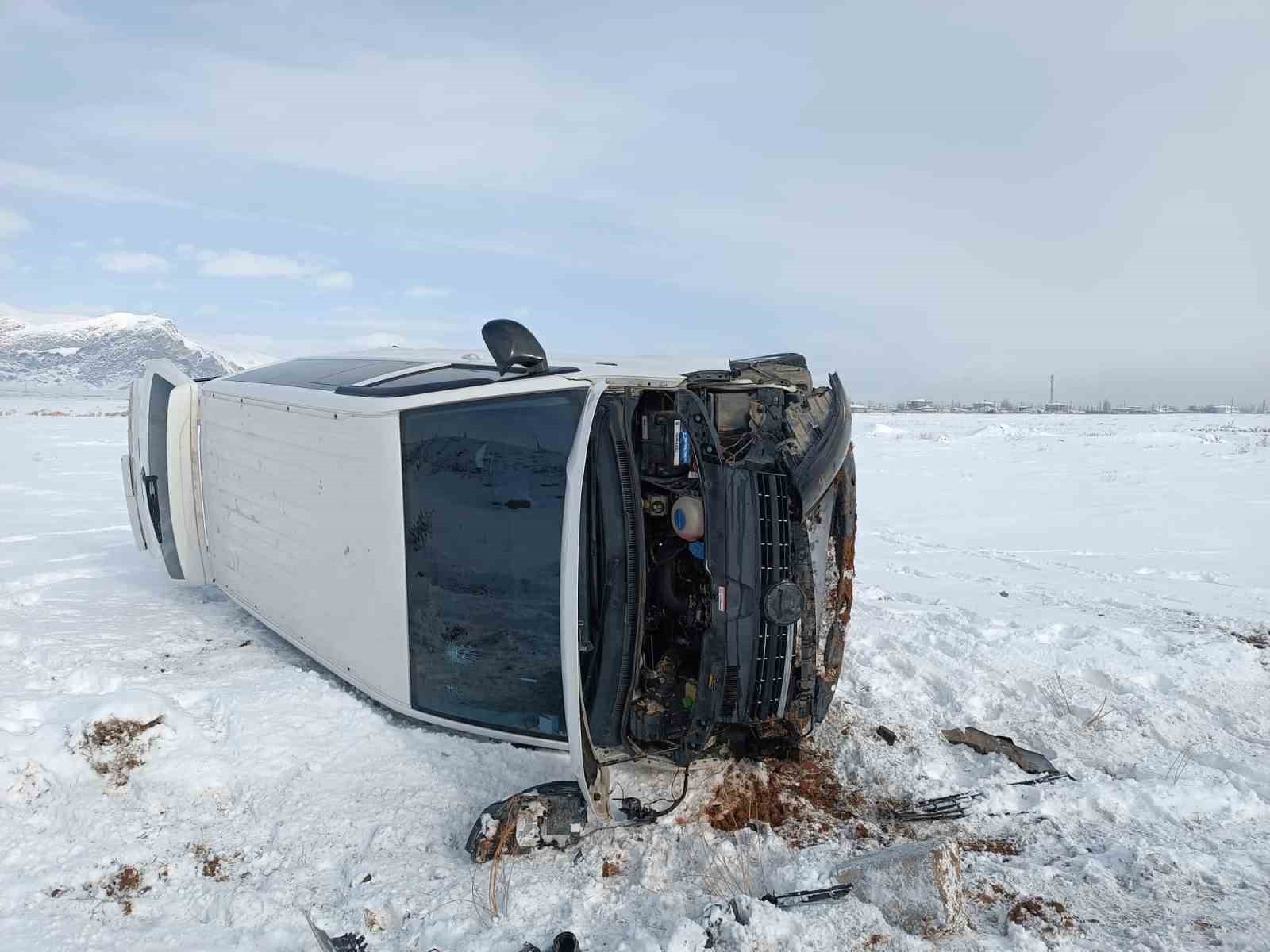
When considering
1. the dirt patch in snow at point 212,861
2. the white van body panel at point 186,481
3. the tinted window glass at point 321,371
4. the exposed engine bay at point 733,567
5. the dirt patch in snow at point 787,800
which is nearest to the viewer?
the dirt patch in snow at point 212,861

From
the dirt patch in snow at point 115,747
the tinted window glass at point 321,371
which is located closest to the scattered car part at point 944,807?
the dirt patch in snow at point 115,747

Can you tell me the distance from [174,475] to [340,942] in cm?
437

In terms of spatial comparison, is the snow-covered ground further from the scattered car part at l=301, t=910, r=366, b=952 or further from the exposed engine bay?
the exposed engine bay

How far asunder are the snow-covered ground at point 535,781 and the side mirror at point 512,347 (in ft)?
6.28

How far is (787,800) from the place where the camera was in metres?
3.52

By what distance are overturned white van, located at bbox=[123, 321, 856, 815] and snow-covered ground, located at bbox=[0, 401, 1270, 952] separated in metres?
0.37

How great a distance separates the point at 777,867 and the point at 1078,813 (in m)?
1.45

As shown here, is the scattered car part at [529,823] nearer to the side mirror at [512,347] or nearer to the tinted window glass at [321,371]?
the side mirror at [512,347]

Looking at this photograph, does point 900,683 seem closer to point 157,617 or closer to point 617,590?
point 617,590

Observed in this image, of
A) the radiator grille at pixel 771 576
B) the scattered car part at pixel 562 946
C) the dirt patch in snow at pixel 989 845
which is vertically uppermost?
the radiator grille at pixel 771 576

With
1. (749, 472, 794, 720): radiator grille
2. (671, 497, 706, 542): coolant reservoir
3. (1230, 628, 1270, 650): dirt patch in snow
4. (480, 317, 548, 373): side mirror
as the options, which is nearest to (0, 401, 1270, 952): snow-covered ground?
(1230, 628, 1270, 650): dirt patch in snow

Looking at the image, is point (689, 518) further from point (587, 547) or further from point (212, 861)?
point (212, 861)

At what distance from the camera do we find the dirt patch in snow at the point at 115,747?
3.27 meters

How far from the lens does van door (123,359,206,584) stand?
5.75 m
